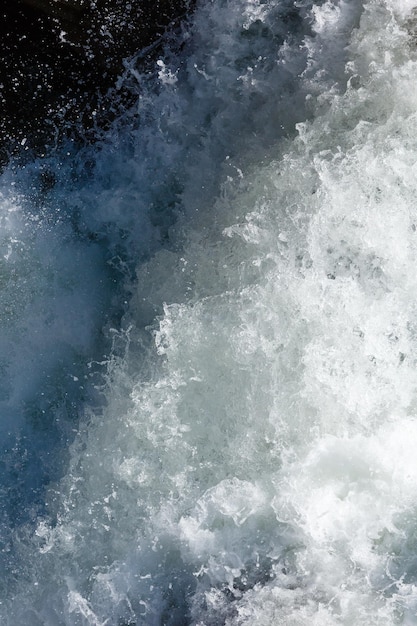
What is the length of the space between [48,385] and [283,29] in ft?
11.5

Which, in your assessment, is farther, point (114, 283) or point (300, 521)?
point (114, 283)

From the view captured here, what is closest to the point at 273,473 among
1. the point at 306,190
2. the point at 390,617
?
the point at 390,617

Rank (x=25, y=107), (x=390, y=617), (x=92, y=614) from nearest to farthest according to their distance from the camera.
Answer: (x=390, y=617) → (x=92, y=614) → (x=25, y=107)

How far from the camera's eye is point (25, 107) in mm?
5762

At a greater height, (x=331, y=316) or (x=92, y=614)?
(x=331, y=316)

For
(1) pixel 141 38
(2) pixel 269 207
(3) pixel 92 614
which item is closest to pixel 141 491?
(3) pixel 92 614

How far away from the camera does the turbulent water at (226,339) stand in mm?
5219

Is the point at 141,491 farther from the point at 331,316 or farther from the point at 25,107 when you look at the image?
the point at 25,107

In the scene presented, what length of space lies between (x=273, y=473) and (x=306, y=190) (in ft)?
7.33

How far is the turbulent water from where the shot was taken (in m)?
5.22

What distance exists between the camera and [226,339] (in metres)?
5.40

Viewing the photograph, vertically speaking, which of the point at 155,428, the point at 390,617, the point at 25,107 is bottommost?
the point at 390,617

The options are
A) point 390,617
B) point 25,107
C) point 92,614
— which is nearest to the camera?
point 390,617

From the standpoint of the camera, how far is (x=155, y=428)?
5.42m
